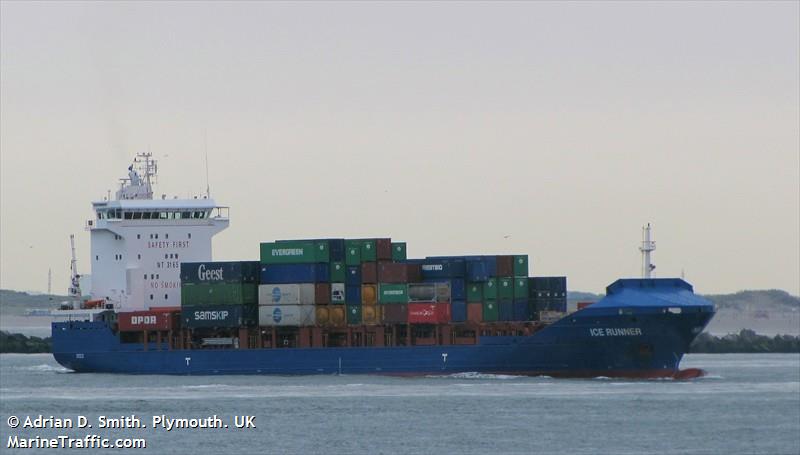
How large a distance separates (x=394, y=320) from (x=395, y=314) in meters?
0.25

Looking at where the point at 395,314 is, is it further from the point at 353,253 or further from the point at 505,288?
the point at 505,288

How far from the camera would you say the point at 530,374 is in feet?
225

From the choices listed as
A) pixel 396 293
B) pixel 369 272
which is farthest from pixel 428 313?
pixel 369 272

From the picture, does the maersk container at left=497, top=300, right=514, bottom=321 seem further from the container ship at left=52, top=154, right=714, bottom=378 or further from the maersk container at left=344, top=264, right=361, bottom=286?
the maersk container at left=344, top=264, right=361, bottom=286

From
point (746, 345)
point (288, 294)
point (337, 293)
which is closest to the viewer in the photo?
point (288, 294)

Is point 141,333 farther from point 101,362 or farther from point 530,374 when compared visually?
point 530,374

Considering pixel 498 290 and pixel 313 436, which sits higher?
pixel 498 290

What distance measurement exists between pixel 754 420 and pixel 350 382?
1859cm

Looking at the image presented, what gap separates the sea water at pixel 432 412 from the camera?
47.6 metres

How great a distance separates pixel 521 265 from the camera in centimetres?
6956

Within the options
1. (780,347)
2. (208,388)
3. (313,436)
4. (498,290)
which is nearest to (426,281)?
(498,290)

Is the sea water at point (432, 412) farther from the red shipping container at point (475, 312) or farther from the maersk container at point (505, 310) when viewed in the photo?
the maersk container at point (505, 310)

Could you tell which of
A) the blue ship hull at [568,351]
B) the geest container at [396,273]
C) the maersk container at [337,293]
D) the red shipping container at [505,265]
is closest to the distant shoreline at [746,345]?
the blue ship hull at [568,351]

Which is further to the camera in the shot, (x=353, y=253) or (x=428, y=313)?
(x=353, y=253)
